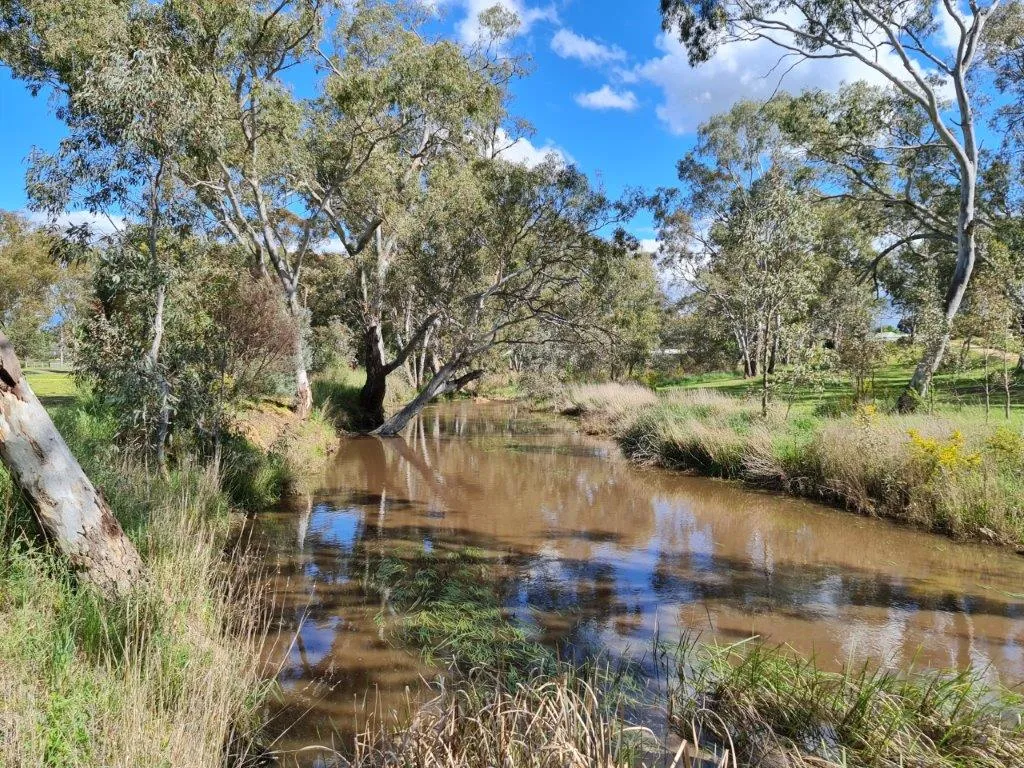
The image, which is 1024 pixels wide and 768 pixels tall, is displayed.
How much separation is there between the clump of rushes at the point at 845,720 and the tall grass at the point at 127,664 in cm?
228

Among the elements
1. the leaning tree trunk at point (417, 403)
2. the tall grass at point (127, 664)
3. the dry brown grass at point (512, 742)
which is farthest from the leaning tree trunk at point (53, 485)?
the leaning tree trunk at point (417, 403)

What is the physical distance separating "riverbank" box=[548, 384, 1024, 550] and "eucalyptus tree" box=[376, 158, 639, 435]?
17.2 feet

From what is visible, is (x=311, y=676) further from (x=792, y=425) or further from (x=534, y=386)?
(x=534, y=386)

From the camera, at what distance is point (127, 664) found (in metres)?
2.62

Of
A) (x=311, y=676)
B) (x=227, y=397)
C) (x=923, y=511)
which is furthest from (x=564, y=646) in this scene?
(x=227, y=397)

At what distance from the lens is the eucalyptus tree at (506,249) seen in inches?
623

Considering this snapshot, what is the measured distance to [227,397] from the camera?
9188 millimetres

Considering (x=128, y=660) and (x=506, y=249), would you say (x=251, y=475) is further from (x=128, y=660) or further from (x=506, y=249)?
(x=506, y=249)

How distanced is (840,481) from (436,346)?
19313 mm

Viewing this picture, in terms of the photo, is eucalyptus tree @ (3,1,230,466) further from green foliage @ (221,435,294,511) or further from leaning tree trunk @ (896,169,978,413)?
leaning tree trunk @ (896,169,978,413)

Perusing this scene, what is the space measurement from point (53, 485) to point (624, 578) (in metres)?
5.24

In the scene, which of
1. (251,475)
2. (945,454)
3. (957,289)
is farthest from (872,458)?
(251,475)

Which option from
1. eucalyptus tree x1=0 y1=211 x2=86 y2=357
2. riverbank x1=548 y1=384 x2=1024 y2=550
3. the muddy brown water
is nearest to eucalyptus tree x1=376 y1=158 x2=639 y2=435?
riverbank x1=548 y1=384 x2=1024 y2=550

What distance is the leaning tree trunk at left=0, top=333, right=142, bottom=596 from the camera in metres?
3.64
